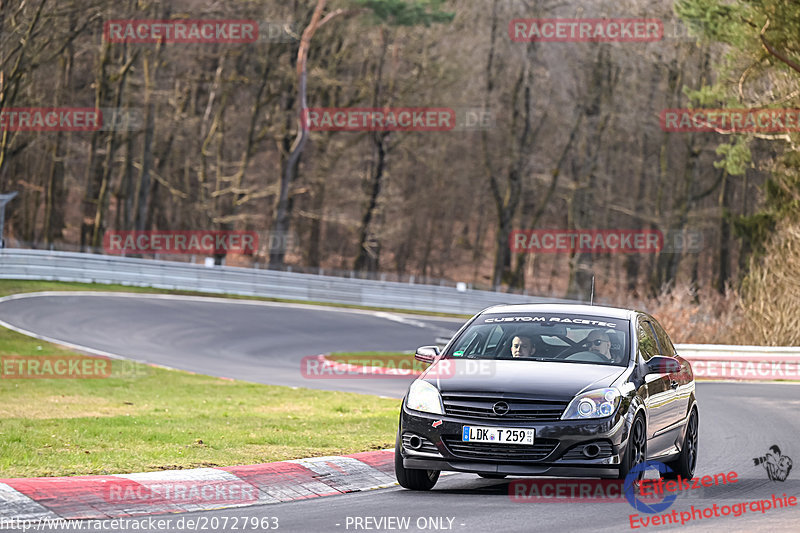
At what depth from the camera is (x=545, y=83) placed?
200 feet

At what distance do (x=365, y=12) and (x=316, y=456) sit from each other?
40.9m

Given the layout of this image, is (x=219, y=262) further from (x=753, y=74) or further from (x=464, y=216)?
(x=464, y=216)

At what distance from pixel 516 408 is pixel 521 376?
1.47 feet

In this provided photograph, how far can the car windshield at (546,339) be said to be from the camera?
32.7 feet

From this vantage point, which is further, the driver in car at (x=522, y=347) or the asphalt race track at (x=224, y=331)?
the asphalt race track at (x=224, y=331)

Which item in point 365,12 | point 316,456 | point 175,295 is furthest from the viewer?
point 365,12

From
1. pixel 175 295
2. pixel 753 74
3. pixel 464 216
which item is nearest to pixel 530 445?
pixel 753 74

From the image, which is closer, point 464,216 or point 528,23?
point 528,23

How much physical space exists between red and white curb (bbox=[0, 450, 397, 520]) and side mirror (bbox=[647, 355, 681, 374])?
7.86ft

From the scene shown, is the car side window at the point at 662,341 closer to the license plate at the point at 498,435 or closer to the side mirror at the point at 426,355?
the side mirror at the point at 426,355

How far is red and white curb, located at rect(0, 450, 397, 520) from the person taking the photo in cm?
786

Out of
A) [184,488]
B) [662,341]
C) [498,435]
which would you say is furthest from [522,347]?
[184,488]

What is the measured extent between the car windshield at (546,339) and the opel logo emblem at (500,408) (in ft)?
3.51

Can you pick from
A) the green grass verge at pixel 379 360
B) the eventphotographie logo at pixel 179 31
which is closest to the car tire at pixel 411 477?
the green grass verge at pixel 379 360
